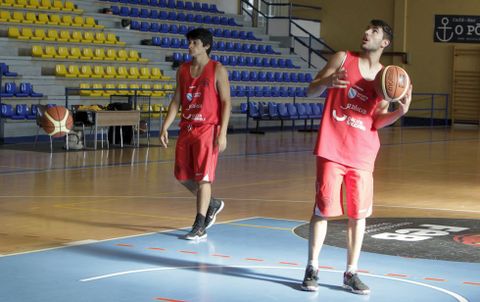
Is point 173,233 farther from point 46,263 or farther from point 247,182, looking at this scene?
point 247,182

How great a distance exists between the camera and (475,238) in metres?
8.23

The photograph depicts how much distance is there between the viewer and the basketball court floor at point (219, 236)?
598 cm

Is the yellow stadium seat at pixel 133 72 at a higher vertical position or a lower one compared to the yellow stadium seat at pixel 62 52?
lower

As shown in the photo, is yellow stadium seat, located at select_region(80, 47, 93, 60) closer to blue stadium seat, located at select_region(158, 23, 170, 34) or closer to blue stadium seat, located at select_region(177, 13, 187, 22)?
blue stadium seat, located at select_region(158, 23, 170, 34)

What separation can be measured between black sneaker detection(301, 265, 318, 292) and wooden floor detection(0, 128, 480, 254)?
2449 mm

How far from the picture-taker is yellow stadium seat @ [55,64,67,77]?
21109 mm

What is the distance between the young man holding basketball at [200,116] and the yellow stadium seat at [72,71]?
544 inches

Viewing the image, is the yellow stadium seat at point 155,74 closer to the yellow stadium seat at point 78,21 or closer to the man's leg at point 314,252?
the yellow stadium seat at point 78,21

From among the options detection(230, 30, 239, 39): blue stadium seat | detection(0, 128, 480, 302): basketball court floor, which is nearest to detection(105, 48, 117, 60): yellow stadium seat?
detection(230, 30, 239, 39): blue stadium seat

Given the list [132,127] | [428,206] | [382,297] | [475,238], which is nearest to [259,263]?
[382,297]

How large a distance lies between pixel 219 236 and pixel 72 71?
46.5 feet

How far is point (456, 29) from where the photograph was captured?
30453mm

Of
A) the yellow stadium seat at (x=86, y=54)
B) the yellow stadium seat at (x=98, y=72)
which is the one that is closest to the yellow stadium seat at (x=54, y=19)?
the yellow stadium seat at (x=86, y=54)

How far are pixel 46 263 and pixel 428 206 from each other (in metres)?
5.23
